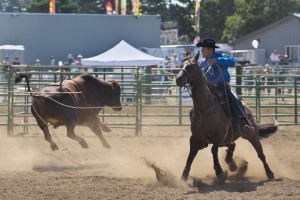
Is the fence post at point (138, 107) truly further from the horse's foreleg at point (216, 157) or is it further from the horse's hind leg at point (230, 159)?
the horse's foreleg at point (216, 157)

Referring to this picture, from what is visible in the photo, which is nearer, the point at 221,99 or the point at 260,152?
the point at 221,99

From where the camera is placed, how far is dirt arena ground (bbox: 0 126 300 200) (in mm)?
8023

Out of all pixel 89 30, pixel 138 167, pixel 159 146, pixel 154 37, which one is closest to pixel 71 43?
pixel 89 30

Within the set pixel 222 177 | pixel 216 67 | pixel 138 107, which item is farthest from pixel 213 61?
pixel 138 107

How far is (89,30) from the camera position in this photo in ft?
114

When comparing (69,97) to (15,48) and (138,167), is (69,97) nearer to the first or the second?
(138,167)

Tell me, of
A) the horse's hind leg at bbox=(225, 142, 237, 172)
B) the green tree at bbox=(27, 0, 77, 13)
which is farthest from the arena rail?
the green tree at bbox=(27, 0, 77, 13)

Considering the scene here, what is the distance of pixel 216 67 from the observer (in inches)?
355

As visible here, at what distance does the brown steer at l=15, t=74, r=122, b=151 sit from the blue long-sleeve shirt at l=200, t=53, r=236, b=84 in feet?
9.12

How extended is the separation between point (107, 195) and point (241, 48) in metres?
38.2

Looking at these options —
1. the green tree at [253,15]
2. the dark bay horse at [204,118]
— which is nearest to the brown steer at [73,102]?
the dark bay horse at [204,118]

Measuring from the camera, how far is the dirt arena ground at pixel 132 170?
26.3 ft

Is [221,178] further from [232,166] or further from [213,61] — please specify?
[213,61]

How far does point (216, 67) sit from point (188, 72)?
772 mm
